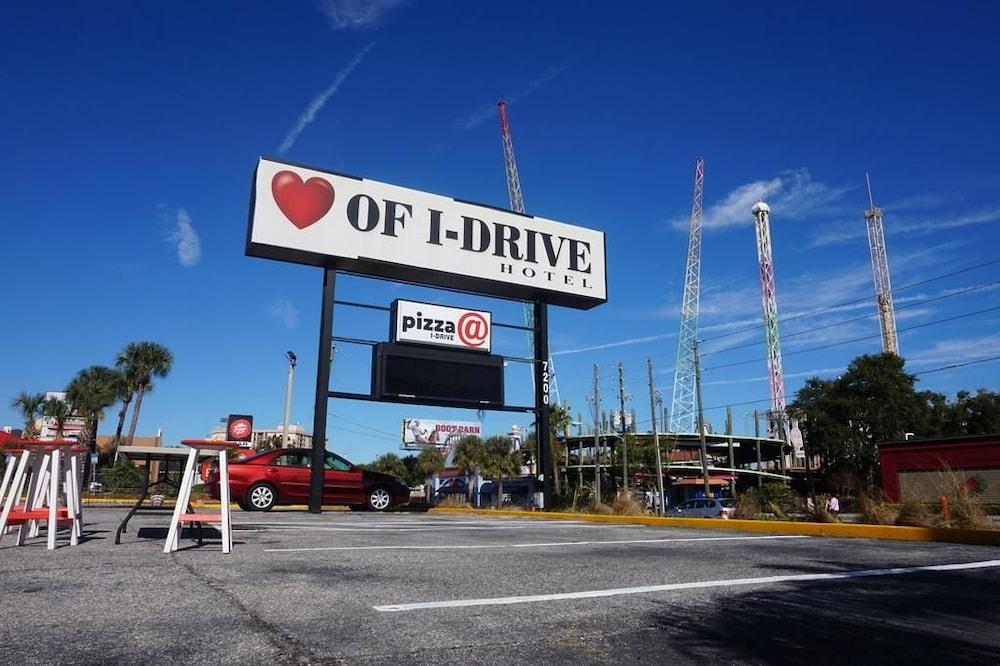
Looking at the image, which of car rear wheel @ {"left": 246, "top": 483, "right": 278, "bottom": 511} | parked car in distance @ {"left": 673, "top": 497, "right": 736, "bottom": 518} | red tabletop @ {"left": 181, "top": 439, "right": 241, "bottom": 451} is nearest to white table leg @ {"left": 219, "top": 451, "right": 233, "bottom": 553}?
red tabletop @ {"left": 181, "top": 439, "right": 241, "bottom": 451}

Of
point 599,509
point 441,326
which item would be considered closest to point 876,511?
point 599,509

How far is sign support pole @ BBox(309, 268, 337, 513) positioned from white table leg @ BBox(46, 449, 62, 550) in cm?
909

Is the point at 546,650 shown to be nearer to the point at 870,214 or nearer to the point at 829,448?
the point at 829,448

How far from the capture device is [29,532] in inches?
291

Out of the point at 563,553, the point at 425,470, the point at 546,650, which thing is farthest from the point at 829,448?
the point at 546,650

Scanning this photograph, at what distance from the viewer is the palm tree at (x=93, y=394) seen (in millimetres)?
50969

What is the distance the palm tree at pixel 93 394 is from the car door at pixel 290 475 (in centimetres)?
4238

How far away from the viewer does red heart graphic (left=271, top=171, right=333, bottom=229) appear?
19219 mm

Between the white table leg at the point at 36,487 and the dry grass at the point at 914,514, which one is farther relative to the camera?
the dry grass at the point at 914,514

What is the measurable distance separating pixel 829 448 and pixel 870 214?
53.4 m

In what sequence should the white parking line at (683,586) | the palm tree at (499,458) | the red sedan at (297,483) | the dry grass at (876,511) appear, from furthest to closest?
the palm tree at (499,458) → the red sedan at (297,483) → the dry grass at (876,511) → the white parking line at (683,586)

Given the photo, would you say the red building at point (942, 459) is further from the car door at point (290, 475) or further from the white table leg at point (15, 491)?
the white table leg at point (15, 491)

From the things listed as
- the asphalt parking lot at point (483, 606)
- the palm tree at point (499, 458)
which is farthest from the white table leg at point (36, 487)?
the palm tree at point (499, 458)

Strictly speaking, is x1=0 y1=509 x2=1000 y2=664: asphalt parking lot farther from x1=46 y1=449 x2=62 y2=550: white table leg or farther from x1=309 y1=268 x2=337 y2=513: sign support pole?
x1=309 y1=268 x2=337 y2=513: sign support pole
